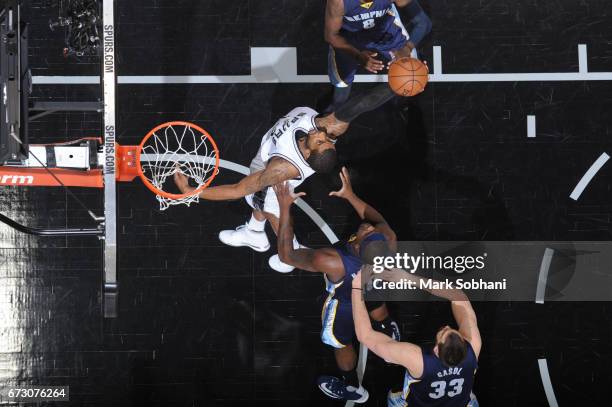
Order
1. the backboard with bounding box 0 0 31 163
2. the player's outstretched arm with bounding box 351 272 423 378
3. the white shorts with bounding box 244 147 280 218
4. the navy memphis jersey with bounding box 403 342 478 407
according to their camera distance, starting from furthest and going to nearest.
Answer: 1. the white shorts with bounding box 244 147 280 218
2. the player's outstretched arm with bounding box 351 272 423 378
3. the navy memphis jersey with bounding box 403 342 478 407
4. the backboard with bounding box 0 0 31 163

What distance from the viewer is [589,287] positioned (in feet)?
32.5

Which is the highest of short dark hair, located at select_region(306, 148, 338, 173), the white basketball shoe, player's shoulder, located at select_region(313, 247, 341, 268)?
short dark hair, located at select_region(306, 148, 338, 173)

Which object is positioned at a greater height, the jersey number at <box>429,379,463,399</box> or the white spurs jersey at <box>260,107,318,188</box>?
the white spurs jersey at <box>260,107,318,188</box>

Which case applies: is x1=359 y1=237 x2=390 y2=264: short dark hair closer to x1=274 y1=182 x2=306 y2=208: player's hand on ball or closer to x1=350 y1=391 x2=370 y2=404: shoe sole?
x1=274 y1=182 x2=306 y2=208: player's hand on ball

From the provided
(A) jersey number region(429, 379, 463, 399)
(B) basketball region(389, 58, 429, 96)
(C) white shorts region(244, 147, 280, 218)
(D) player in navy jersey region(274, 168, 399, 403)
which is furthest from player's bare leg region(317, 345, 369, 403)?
(B) basketball region(389, 58, 429, 96)

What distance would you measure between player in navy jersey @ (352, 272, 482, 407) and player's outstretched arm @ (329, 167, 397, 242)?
85cm

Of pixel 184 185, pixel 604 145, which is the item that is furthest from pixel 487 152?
pixel 184 185

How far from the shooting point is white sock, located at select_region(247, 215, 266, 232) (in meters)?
9.59

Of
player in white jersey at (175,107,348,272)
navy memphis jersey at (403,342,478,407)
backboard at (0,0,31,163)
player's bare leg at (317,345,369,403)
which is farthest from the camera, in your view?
player's bare leg at (317,345,369,403)

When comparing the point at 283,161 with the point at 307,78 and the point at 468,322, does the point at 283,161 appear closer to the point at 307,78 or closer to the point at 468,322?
the point at 307,78

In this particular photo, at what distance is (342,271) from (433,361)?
153 cm

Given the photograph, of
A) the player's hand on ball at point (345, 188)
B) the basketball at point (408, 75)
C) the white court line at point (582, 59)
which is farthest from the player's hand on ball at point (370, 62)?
the white court line at point (582, 59)

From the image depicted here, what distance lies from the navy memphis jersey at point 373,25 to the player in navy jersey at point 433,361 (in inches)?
119

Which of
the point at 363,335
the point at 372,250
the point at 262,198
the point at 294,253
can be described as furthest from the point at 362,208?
the point at 363,335
